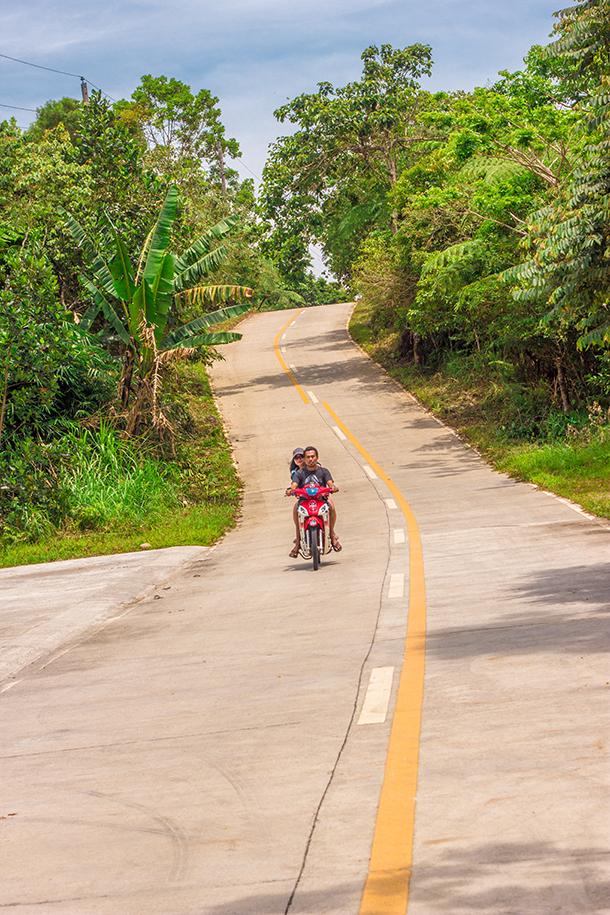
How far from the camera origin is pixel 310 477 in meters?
12.6

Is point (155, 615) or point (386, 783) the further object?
point (155, 615)

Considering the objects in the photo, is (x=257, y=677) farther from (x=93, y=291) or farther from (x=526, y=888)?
(x=93, y=291)

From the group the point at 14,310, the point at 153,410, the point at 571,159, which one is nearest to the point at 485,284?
the point at 571,159

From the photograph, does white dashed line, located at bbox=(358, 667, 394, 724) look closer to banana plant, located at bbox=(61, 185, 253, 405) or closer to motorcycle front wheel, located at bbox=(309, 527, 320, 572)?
A: motorcycle front wheel, located at bbox=(309, 527, 320, 572)

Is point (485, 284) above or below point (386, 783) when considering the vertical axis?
above

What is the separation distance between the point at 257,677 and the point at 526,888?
3702mm

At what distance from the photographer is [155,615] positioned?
1004cm

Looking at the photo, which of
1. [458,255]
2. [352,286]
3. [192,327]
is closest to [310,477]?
[192,327]

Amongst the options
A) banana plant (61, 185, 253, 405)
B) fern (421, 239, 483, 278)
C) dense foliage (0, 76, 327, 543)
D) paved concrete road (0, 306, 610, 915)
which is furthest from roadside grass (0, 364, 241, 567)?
fern (421, 239, 483, 278)

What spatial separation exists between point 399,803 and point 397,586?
578cm

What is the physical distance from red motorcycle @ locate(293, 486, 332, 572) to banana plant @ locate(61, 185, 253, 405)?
9.36 m

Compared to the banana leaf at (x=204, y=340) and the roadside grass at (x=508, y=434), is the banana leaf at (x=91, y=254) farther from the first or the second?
the roadside grass at (x=508, y=434)

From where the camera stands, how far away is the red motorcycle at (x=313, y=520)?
11953 millimetres

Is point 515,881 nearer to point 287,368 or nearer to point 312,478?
point 312,478
